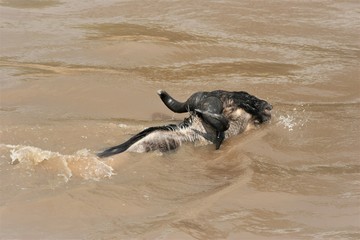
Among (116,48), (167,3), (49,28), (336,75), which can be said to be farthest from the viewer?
(167,3)

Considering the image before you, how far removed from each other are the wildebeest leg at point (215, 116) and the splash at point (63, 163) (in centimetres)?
121

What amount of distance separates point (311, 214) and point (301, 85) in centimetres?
368

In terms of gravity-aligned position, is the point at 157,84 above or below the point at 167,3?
below

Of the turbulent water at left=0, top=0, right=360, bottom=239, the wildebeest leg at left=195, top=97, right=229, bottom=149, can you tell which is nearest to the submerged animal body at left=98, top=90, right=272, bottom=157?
the wildebeest leg at left=195, top=97, right=229, bottom=149

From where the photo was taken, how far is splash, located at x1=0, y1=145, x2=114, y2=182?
5.23 meters

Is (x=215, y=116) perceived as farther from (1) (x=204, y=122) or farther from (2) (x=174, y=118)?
(2) (x=174, y=118)

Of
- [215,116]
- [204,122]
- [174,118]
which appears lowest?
[174,118]

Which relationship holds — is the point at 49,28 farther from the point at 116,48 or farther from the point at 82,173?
the point at 82,173

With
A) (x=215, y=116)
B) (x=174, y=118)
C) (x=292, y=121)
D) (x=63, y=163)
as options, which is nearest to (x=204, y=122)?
(x=215, y=116)

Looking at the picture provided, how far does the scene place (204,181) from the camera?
538 centimetres

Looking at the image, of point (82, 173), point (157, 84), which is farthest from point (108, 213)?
point (157, 84)

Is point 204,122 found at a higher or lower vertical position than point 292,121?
higher

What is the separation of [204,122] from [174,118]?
840 mm

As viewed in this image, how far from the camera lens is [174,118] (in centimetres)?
708
